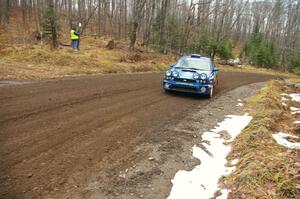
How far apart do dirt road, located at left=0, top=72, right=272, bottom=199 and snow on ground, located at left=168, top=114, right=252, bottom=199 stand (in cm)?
103

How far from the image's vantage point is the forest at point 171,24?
29.5 m

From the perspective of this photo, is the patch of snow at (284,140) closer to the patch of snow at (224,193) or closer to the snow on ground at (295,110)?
the patch of snow at (224,193)

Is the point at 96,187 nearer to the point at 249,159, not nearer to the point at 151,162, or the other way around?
the point at 151,162

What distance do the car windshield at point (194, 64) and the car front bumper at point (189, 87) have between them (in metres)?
1.15

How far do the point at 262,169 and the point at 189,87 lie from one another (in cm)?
639

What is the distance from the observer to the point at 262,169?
3.94 metres

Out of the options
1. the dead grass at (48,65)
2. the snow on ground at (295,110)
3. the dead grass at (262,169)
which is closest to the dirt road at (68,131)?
the dead grass at (262,169)

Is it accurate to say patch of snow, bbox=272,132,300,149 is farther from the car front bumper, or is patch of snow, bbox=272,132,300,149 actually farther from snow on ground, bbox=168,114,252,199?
the car front bumper

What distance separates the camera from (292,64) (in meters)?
50.4

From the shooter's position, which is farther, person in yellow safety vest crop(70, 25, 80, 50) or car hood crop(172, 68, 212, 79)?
person in yellow safety vest crop(70, 25, 80, 50)

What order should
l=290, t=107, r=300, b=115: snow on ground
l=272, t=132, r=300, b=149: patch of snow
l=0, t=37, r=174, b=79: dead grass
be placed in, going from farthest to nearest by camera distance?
l=0, t=37, r=174, b=79: dead grass < l=290, t=107, r=300, b=115: snow on ground < l=272, t=132, r=300, b=149: patch of snow

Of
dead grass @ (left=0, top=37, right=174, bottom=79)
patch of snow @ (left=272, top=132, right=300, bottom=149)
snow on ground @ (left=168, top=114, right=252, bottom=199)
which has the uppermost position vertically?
dead grass @ (left=0, top=37, right=174, bottom=79)

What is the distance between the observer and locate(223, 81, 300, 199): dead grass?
11.3ft

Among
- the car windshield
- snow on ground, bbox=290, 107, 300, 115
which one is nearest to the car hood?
the car windshield
